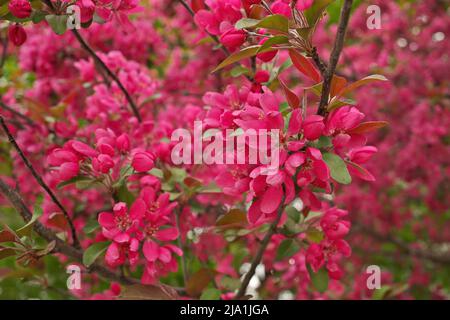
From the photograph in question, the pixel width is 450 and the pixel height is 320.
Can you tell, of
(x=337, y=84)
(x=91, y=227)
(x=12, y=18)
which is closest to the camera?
(x=337, y=84)

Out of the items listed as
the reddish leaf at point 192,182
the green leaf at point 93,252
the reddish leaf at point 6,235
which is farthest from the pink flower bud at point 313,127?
the reddish leaf at point 6,235

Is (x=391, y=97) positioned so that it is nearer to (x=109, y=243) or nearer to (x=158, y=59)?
(x=158, y=59)

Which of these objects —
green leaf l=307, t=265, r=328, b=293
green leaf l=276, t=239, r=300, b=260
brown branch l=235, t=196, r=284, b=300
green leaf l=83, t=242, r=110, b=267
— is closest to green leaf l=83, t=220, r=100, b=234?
green leaf l=83, t=242, r=110, b=267

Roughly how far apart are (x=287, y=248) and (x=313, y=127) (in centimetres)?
67

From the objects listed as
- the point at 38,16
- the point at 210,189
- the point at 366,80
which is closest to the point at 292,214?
the point at 210,189

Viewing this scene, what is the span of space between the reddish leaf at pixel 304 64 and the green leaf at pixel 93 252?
799 millimetres

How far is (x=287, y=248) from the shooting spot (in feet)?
5.92

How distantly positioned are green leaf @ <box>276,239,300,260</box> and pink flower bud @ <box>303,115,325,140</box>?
0.63 metres

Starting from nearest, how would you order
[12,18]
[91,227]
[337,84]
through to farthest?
1. [337,84]
2. [12,18]
3. [91,227]

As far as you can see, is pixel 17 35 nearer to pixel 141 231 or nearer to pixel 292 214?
pixel 141 231

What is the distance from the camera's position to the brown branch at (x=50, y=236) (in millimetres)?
1460

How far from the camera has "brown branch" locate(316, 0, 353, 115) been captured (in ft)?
3.80

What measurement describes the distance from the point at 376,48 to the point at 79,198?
275cm
